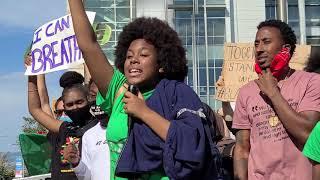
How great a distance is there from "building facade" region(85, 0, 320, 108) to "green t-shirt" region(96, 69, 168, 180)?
14.6 meters

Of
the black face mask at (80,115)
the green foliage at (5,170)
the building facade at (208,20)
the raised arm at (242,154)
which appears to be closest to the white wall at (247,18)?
the building facade at (208,20)

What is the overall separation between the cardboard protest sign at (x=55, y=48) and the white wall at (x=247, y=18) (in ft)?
48.5

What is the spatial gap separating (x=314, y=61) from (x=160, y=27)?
5.53 ft

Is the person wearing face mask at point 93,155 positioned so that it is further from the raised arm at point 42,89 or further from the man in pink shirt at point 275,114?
the raised arm at point 42,89

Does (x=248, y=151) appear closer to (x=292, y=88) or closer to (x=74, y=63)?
(x=292, y=88)

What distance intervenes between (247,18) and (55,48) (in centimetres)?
1570

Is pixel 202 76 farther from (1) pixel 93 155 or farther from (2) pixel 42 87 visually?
(1) pixel 93 155

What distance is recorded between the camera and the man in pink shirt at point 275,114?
3543 mm

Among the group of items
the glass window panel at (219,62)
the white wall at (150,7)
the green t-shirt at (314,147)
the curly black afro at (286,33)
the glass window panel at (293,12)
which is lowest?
the green t-shirt at (314,147)

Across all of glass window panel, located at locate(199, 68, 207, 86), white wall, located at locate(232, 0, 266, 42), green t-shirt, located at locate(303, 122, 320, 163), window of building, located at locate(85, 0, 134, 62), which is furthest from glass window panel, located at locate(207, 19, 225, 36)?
green t-shirt, located at locate(303, 122, 320, 163)

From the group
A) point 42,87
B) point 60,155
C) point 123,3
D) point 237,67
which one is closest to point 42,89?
point 42,87

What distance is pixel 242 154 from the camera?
3967mm

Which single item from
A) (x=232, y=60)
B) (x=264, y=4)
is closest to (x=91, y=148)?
(x=232, y=60)

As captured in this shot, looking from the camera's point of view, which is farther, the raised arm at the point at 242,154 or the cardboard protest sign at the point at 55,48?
the cardboard protest sign at the point at 55,48
